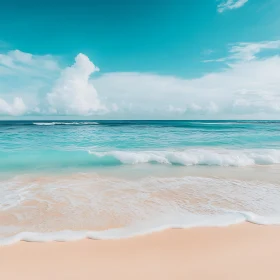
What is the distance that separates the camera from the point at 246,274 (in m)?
2.85

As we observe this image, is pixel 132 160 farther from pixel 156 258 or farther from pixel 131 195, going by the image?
pixel 156 258

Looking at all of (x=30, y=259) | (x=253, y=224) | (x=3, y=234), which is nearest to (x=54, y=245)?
(x=30, y=259)

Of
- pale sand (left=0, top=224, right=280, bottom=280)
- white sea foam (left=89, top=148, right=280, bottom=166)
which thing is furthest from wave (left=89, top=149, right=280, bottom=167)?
pale sand (left=0, top=224, right=280, bottom=280)

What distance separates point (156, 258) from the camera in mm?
3205

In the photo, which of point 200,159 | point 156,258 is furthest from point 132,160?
point 156,258

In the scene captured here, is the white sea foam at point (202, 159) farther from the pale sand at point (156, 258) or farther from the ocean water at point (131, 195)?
the pale sand at point (156, 258)

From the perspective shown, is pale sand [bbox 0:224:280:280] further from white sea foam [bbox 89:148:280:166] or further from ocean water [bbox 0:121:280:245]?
white sea foam [bbox 89:148:280:166]

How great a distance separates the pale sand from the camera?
288 centimetres

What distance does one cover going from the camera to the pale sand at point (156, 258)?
9.45 feet

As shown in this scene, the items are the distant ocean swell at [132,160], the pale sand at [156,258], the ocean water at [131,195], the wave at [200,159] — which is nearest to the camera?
the pale sand at [156,258]

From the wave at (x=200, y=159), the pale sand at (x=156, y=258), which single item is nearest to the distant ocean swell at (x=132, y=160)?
the wave at (x=200, y=159)

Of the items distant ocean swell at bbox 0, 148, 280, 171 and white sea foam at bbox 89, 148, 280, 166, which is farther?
white sea foam at bbox 89, 148, 280, 166

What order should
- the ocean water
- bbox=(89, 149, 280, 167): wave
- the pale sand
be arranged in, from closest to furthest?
the pale sand < the ocean water < bbox=(89, 149, 280, 167): wave

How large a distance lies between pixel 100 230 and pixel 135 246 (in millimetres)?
866
